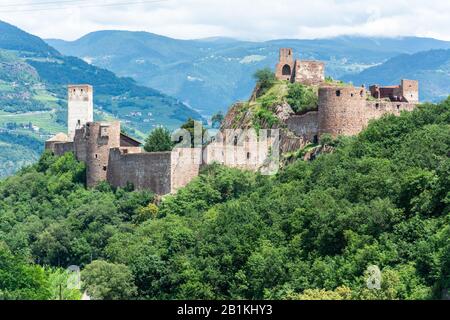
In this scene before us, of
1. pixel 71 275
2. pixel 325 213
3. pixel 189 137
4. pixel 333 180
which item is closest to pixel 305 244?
pixel 325 213

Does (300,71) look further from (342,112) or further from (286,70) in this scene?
(342,112)

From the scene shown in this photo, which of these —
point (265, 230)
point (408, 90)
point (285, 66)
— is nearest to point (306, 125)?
point (408, 90)

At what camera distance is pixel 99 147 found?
7150 cm

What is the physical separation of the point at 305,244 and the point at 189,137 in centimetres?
2101

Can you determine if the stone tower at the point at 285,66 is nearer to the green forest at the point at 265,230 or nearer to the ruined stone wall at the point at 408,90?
the ruined stone wall at the point at 408,90

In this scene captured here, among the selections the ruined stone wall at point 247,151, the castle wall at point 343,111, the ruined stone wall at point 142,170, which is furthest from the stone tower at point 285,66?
the ruined stone wall at point 142,170

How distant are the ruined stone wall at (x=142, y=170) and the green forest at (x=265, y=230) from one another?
750 millimetres

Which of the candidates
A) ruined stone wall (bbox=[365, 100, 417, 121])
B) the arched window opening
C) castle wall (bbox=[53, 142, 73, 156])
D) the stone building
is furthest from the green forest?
the arched window opening

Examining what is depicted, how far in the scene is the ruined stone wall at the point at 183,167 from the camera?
221ft

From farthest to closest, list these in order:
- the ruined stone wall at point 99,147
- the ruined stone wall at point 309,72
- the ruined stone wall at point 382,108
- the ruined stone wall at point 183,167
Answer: the ruined stone wall at point 309,72 < the ruined stone wall at point 99,147 < the ruined stone wall at point 183,167 < the ruined stone wall at point 382,108

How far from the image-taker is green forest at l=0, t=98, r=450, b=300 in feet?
152

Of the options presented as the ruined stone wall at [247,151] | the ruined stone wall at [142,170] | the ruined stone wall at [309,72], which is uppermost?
the ruined stone wall at [309,72]
